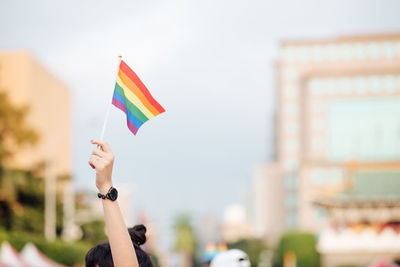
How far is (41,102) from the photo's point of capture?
68.5 m

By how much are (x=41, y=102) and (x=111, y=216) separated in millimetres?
66354

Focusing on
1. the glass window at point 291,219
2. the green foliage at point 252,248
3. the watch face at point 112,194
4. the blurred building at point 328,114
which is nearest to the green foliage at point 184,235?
the blurred building at point 328,114

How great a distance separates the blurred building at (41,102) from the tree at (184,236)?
48776mm

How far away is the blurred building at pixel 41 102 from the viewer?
6325 cm

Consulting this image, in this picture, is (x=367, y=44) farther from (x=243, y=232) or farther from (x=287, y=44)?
(x=243, y=232)

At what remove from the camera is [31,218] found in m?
44.7

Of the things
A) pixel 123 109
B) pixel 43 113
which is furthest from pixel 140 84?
pixel 43 113

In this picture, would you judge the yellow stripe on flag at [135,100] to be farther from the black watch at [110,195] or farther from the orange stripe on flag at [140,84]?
the black watch at [110,195]

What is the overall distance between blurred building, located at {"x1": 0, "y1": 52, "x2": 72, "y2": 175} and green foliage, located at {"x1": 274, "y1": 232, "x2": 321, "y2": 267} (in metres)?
20.1

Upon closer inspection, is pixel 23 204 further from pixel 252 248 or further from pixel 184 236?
pixel 184 236

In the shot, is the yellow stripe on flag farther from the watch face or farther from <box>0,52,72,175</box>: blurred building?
<box>0,52,72,175</box>: blurred building

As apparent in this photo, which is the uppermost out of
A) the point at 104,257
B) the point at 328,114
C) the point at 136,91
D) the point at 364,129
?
the point at 328,114

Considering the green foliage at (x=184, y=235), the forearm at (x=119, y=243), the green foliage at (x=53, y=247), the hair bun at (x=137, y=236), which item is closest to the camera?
the forearm at (x=119, y=243)

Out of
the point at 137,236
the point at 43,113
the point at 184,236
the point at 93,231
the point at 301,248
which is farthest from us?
the point at 184,236
